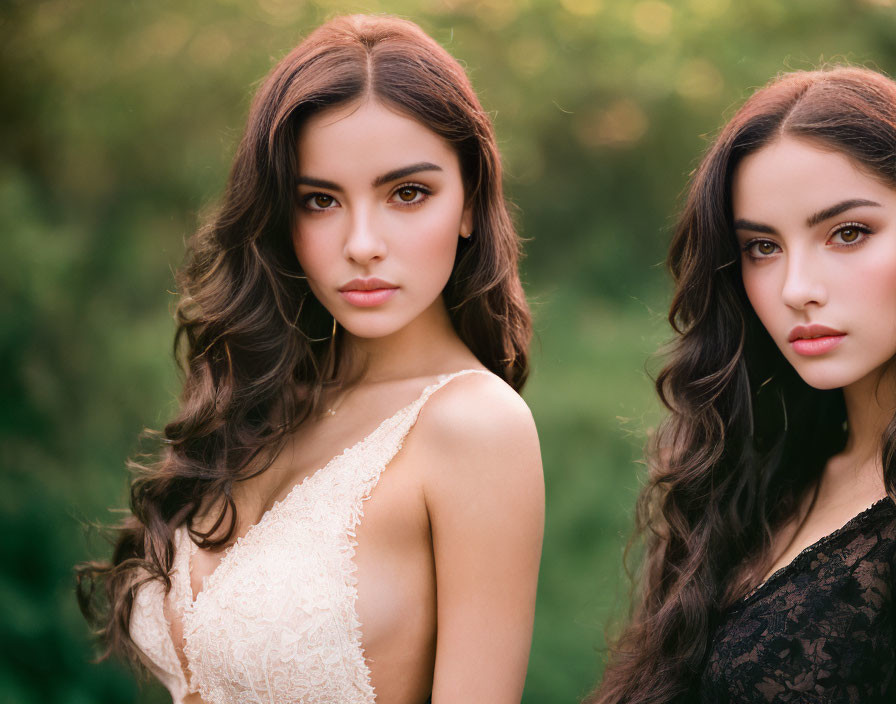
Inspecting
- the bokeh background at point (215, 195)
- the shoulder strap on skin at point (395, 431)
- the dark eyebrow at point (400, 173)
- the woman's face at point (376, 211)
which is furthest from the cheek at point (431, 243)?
the bokeh background at point (215, 195)

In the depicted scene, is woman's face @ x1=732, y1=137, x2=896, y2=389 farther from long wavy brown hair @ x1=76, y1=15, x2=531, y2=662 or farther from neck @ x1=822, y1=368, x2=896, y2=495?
long wavy brown hair @ x1=76, y1=15, x2=531, y2=662

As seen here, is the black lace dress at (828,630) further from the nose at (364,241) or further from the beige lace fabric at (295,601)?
the nose at (364,241)

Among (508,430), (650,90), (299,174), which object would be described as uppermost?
(650,90)

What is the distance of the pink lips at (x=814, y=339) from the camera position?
2072 millimetres

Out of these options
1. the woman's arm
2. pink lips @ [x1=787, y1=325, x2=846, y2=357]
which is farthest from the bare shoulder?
pink lips @ [x1=787, y1=325, x2=846, y2=357]

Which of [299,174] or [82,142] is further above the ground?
[82,142]

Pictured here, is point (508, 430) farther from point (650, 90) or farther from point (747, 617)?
point (650, 90)

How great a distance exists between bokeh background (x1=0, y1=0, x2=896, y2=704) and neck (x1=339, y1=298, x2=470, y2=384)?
6.75 ft

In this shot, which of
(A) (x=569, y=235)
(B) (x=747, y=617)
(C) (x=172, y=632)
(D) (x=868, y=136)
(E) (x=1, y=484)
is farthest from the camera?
(A) (x=569, y=235)

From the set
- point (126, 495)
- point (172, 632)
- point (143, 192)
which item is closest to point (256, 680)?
point (172, 632)

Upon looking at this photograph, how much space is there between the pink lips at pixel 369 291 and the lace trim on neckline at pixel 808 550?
3.59ft

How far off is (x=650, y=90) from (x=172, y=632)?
3597 mm

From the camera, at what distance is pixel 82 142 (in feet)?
15.4

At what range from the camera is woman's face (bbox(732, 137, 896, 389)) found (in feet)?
6.66
